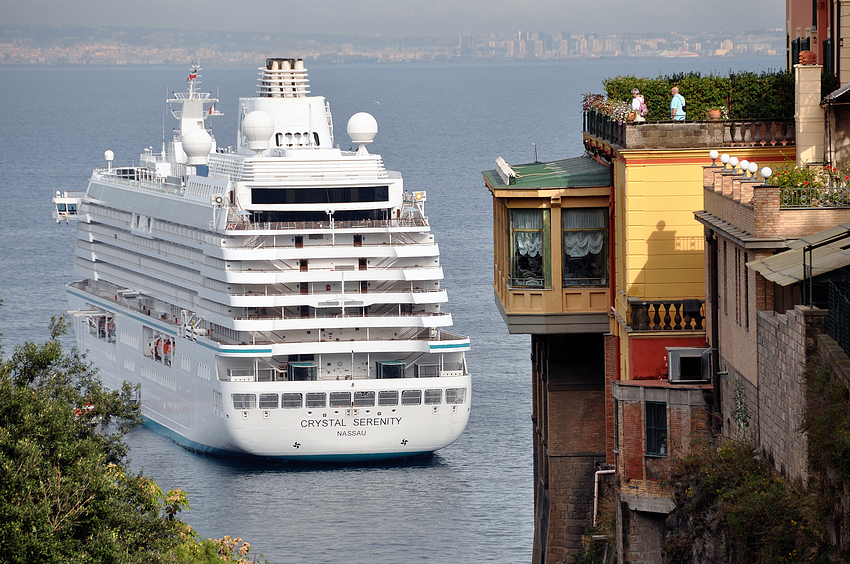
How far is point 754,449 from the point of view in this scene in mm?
23125

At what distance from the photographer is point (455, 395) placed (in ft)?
195

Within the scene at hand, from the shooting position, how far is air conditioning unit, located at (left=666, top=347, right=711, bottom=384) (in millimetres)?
26723

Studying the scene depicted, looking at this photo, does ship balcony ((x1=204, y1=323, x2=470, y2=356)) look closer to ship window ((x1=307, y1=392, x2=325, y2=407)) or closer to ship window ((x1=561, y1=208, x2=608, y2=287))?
ship window ((x1=307, y1=392, x2=325, y2=407))

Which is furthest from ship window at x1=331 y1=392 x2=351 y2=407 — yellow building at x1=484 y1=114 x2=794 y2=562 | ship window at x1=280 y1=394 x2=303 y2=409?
yellow building at x1=484 y1=114 x2=794 y2=562

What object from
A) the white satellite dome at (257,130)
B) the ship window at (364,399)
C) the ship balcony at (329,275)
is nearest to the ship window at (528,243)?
the ship window at (364,399)

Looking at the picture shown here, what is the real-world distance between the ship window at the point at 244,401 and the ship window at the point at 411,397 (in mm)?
4972

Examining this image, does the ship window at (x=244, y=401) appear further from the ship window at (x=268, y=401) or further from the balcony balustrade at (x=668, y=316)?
the balcony balustrade at (x=668, y=316)

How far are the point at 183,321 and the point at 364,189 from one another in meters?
8.94

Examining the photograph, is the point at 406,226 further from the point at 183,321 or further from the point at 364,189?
the point at 183,321

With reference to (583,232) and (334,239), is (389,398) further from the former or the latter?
(583,232)

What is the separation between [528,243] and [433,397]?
29722 millimetres

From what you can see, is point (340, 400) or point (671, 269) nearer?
point (671, 269)

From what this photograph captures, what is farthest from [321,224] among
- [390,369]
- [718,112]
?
[718,112]

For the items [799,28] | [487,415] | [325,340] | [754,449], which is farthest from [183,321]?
[754,449]
